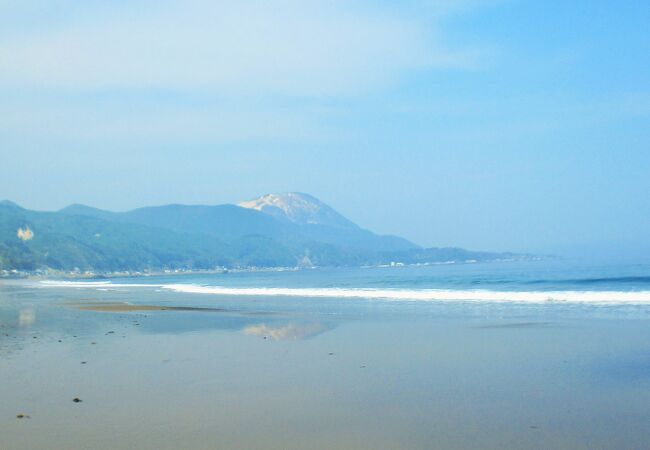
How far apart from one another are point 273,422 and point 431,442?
178cm

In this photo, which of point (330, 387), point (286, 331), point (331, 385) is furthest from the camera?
point (286, 331)

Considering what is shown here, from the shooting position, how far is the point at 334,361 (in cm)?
1178

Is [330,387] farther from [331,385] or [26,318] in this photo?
[26,318]

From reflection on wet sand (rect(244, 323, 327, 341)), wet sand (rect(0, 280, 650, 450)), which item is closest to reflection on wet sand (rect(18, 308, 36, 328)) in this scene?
wet sand (rect(0, 280, 650, 450))

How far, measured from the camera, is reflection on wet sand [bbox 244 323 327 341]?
15762 millimetres

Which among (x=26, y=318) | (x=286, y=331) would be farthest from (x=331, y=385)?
(x=26, y=318)

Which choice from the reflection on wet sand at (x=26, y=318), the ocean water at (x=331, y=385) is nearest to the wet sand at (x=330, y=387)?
the ocean water at (x=331, y=385)

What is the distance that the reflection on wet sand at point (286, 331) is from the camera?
→ 15762mm

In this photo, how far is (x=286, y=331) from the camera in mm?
16969

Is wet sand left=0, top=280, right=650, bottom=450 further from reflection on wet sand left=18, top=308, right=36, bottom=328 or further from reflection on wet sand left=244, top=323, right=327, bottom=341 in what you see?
reflection on wet sand left=18, top=308, right=36, bottom=328

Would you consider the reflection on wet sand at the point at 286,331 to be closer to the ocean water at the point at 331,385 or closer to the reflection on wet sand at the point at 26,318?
the ocean water at the point at 331,385

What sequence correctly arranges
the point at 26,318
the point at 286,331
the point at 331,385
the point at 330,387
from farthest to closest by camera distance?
the point at 26,318 → the point at 286,331 → the point at 331,385 → the point at 330,387

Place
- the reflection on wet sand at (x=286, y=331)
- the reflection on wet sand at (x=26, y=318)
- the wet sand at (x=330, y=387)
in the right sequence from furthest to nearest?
1. the reflection on wet sand at (x=26, y=318)
2. the reflection on wet sand at (x=286, y=331)
3. the wet sand at (x=330, y=387)

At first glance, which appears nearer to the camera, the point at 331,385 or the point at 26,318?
the point at 331,385
